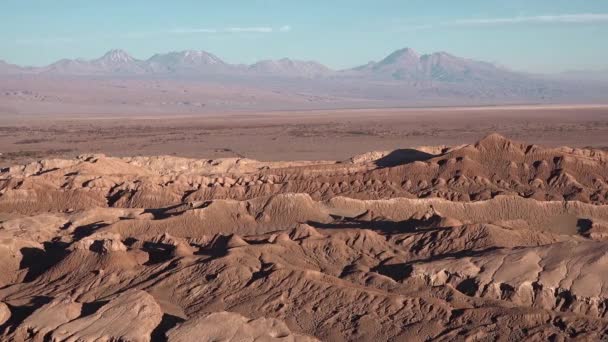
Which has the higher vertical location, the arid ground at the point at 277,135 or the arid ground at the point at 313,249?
the arid ground at the point at 313,249

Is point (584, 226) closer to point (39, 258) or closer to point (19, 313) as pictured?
point (39, 258)

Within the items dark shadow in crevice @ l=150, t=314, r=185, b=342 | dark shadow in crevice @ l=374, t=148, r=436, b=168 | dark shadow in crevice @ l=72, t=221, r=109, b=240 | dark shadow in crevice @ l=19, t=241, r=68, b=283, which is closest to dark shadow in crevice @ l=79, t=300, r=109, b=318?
dark shadow in crevice @ l=150, t=314, r=185, b=342

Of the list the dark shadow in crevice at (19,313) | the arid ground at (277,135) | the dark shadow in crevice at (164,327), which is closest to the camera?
the dark shadow in crevice at (164,327)

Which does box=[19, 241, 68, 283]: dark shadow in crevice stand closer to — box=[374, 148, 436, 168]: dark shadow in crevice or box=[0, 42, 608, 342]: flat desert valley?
box=[0, 42, 608, 342]: flat desert valley

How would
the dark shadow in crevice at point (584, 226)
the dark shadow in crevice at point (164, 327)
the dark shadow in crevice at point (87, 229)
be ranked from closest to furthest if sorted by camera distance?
the dark shadow in crevice at point (164, 327), the dark shadow in crevice at point (584, 226), the dark shadow in crevice at point (87, 229)

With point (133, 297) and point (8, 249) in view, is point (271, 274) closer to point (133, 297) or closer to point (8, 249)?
point (133, 297)

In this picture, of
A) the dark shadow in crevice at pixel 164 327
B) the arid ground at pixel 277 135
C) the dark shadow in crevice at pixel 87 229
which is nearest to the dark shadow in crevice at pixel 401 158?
the arid ground at pixel 277 135

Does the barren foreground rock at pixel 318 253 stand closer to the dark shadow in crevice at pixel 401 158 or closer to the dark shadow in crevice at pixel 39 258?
the dark shadow in crevice at pixel 39 258
